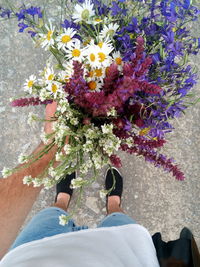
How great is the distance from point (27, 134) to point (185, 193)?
39.0 inches

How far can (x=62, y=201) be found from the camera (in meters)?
1.54

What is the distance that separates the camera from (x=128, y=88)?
0.71 m

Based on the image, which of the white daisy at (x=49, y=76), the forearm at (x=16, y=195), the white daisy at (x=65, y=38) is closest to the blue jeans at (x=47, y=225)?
the forearm at (x=16, y=195)

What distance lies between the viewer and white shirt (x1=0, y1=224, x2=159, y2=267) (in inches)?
31.2

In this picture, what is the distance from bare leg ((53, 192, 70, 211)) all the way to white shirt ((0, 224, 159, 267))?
52 cm

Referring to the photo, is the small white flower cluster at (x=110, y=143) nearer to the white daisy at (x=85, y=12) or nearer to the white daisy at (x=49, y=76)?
the white daisy at (x=49, y=76)

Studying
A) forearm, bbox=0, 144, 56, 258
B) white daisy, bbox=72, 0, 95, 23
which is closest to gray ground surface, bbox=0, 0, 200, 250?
forearm, bbox=0, 144, 56, 258

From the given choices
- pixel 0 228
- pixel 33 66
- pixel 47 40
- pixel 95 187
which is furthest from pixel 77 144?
pixel 33 66

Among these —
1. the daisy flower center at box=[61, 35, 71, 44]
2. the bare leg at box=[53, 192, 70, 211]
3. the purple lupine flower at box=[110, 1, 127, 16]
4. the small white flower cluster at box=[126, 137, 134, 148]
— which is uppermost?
the purple lupine flower at box=[110, 1, 127, 16]

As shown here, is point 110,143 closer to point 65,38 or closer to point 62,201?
point 65,38

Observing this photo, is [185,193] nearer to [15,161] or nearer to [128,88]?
[15,161]

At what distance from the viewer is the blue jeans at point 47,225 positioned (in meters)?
1.10

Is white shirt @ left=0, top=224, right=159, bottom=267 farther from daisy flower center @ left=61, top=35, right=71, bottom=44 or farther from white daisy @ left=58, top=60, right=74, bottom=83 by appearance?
daisy flower center @ left=61, top=35, right=71, bottom=44

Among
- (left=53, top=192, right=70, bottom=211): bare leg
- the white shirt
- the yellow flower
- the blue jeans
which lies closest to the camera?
the white shirt
